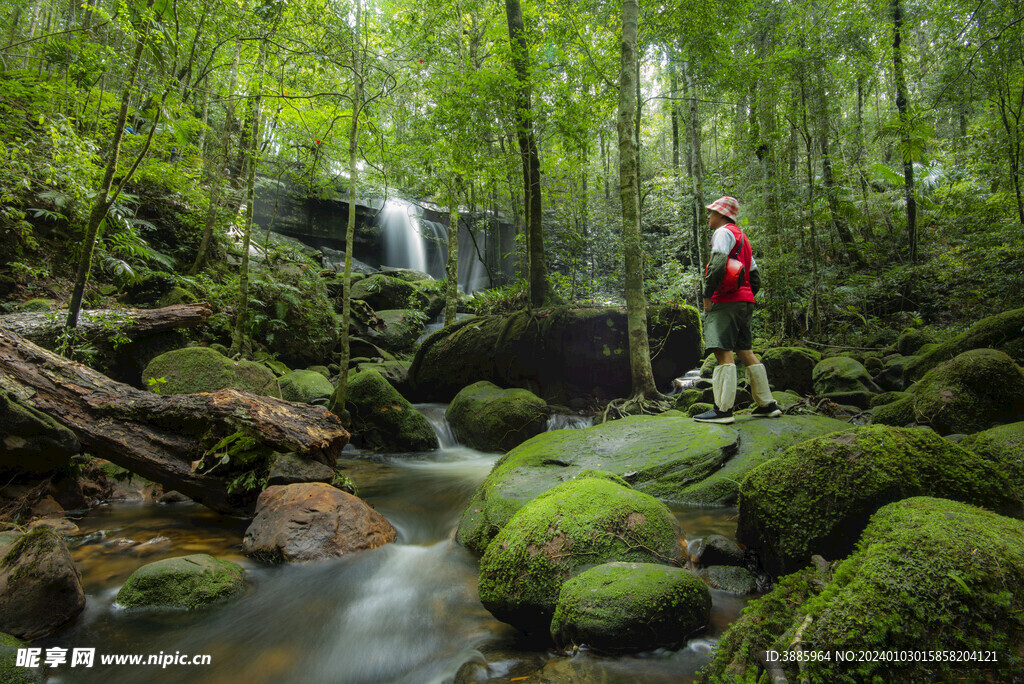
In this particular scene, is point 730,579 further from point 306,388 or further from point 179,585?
point 306,388

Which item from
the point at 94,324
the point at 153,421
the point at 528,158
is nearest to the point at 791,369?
the point at 528,158

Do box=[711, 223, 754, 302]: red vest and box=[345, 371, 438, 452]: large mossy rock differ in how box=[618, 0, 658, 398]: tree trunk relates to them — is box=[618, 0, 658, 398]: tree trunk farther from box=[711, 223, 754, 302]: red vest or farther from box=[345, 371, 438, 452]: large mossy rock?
box=[345, 371, 438, 452]: large mossy rock

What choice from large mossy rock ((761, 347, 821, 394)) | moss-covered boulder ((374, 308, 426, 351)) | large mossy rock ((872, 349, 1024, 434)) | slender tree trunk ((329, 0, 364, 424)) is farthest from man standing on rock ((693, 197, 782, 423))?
moss-covered boulder ((374, 308, 426, 351))

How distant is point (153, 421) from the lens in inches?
197

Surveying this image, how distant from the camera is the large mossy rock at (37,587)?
2908 mm

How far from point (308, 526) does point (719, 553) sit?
11.9 ft

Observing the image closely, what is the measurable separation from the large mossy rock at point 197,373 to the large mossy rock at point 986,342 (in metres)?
10.8

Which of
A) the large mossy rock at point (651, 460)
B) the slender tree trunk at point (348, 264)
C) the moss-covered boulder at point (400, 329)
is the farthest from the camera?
the moss-covered boulder at point (400, 329)

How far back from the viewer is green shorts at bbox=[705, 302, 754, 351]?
5555mm

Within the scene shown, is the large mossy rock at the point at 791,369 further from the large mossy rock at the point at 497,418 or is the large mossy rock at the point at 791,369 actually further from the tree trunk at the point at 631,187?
the large mossy rock at the point at 497,418

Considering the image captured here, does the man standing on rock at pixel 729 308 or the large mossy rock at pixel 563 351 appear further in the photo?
the large mossy rock at pixel 563 351

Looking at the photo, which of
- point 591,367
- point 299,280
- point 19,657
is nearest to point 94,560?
point 19,657

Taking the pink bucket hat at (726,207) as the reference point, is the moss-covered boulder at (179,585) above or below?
below

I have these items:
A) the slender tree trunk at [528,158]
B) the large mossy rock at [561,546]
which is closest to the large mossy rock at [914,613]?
the large mossy rock at [561,546]
